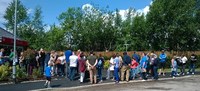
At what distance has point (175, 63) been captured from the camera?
29.7 metres

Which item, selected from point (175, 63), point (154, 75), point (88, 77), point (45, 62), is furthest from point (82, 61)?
point (175, 63)

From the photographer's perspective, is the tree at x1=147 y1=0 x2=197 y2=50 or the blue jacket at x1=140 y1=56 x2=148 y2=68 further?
the tree at x1=147 y1=0 x2=197 y2=50

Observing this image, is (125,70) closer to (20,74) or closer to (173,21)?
(20,74)

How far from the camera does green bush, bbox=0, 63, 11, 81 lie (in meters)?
24.5

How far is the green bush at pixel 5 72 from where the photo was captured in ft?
80.4

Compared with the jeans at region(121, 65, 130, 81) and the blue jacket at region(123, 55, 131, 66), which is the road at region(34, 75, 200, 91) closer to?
the jeans at region(121, 65, 130, 81)

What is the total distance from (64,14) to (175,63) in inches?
2806

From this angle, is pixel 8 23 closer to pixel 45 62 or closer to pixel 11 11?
pixel 11 11

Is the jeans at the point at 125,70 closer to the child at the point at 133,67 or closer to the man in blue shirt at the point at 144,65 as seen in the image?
the child at the point at 133,67

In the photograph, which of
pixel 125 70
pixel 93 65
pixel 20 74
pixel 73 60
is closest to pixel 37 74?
pixel 20 74

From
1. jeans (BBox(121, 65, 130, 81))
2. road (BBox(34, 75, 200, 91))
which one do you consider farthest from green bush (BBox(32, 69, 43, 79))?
jeans (BBox(121, 65, 130, 81))

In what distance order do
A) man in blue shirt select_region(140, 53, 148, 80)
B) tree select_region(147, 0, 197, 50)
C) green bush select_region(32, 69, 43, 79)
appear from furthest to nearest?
1. tree select_region(147, 0, 197, 50)
2. man in blue shirt select_region(140, 53, 148, 80)
3. green bush select_region(32, 69, 43, 79)

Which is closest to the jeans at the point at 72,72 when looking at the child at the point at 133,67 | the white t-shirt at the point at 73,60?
the white t-shirt at the point at 73,60

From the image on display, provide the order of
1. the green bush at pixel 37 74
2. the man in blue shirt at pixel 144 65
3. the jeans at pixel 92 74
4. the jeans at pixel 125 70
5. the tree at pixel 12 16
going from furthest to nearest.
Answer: the tree at pixel 12 16 → the man in blue shirt at pixel 144 65 → the green bush at pixel 37 74 → the jeans at pixel 125 70 → the jeans at pixel 92 74
